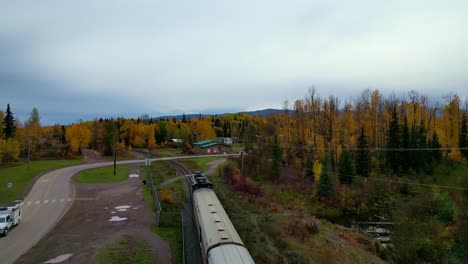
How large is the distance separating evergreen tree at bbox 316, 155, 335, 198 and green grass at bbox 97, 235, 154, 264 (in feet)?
105

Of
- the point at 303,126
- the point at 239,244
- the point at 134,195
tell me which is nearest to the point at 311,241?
the point at 239,244

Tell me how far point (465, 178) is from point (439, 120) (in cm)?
4237

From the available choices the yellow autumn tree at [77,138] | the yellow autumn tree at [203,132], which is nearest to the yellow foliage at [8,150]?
the yellow autumn tree at [77,138]

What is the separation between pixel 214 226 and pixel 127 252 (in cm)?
758

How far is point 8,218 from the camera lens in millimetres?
24016

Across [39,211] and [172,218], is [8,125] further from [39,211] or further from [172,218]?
[172,218]

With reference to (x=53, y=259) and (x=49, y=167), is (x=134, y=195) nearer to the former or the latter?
(x=53, y=259)

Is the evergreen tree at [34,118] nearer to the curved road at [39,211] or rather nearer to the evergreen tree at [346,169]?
the curved road at [39,211]

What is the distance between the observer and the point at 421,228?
24.6m

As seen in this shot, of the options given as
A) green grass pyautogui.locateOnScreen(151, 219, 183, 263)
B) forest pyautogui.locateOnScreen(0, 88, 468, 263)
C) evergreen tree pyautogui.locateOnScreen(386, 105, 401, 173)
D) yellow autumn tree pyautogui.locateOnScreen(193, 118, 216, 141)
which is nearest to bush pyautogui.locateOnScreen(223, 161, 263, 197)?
forest pyautogui.locateOnScreen(0, 88, 468, 263)

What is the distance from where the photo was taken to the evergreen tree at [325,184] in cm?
4688

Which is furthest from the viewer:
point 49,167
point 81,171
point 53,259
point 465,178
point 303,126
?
point 303,126

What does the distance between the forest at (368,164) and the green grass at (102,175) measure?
343 inches

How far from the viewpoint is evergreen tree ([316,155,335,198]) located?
4688 centimetres
